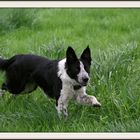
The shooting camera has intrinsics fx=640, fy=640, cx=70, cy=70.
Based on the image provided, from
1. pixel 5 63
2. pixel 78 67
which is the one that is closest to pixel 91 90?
pixel 78 67

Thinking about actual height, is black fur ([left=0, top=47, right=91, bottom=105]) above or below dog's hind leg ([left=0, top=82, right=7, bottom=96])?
above

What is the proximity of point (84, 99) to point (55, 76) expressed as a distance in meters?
0.42

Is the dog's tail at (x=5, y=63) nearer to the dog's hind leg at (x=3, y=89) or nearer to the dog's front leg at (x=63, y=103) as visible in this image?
the dog's hind leg at (x=3, y=89)

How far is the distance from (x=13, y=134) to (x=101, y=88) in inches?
51.3

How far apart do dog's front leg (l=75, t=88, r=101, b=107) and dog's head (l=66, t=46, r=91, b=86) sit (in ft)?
0.53

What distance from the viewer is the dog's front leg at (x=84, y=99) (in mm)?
6973

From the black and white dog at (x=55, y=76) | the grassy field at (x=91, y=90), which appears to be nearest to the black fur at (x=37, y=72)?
the black and white dog at (x=55, y=76)

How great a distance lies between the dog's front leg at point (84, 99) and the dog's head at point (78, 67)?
0.16 meters

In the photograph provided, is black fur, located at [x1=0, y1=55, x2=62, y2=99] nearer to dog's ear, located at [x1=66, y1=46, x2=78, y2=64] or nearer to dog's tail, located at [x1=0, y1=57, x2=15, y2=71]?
dog's tail, located at [x1=0, y1=57, x2=15, y2=71]

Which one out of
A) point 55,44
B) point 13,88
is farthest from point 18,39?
point 13,88

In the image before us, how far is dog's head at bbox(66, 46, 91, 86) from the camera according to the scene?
22.4 feet

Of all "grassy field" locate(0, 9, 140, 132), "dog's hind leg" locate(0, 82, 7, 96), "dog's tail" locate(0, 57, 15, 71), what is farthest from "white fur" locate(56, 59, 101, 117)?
"dog's hind leg" locate(0, 82, 7, 96)

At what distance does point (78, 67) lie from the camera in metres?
6.87
